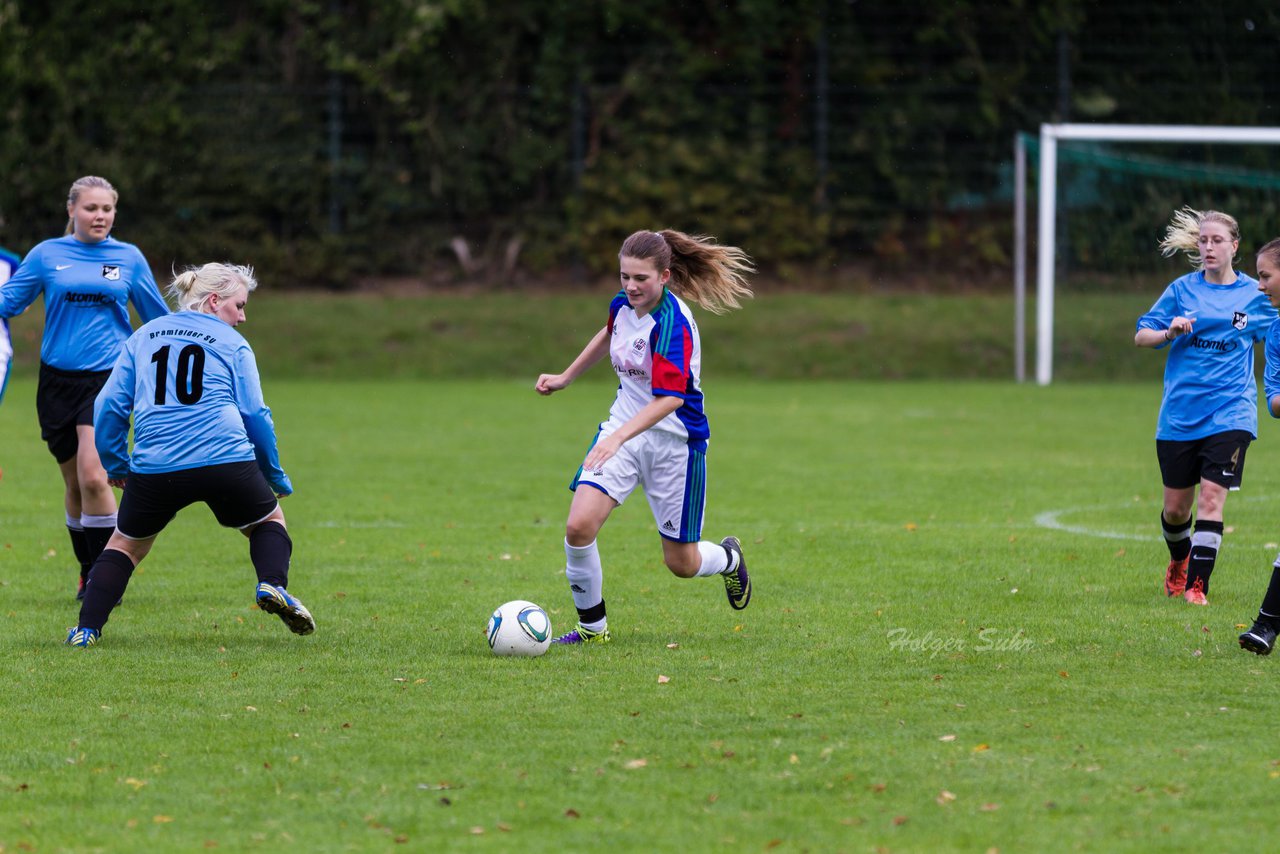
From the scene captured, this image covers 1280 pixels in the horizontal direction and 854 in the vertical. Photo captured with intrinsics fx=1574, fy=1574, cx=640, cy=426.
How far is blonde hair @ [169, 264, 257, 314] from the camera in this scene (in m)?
6.44

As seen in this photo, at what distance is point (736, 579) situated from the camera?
7148 mm

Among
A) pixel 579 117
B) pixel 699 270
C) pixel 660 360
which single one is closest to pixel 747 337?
pixel 579 117

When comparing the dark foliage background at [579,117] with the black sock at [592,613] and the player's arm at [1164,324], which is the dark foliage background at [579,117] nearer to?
the player's arm at [1164,324]

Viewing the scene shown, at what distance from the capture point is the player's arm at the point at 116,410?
21.1 ft

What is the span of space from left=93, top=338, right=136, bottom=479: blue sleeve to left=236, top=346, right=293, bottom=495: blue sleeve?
0.45m

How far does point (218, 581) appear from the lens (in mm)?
8320

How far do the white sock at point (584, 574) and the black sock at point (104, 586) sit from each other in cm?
185

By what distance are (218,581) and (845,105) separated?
2149cm

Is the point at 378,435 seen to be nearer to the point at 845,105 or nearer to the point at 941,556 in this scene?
the point at 941,556

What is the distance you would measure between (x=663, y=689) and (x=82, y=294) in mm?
3791

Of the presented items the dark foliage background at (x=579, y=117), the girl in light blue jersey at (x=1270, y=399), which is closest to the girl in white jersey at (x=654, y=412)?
the girl in light blue jersey at (x=1270, y=399)

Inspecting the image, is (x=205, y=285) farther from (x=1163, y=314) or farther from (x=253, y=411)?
(x=1163, y=314)

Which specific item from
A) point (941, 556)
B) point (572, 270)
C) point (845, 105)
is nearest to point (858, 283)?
point (845, 105)

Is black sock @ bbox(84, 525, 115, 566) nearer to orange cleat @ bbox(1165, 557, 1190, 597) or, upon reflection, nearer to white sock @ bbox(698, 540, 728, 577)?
white sock @ bbox(698, 540, 728, 577)
